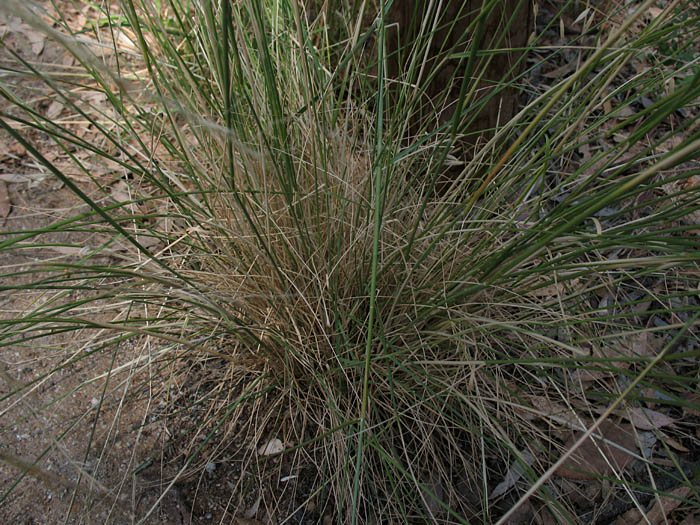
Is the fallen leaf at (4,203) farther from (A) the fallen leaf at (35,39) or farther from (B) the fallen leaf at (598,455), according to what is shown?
(B) the fallen leaf at (598,455)

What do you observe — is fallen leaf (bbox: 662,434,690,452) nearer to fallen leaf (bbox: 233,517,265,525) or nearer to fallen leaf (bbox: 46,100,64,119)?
fallen leaf (bbox: 233,517,265,525)

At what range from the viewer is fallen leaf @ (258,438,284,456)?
133 cm

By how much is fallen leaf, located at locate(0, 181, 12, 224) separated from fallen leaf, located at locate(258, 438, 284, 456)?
1311 mm

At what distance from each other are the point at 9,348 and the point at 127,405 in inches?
17.0

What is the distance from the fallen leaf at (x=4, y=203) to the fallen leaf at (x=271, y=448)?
4.30 ft

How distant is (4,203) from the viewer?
1904 millimetres

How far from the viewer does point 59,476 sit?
1187mm

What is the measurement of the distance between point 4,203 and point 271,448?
1.41 meters

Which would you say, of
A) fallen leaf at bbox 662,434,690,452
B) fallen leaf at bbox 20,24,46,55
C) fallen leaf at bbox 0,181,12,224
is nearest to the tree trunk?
fallen leaf at bbox 662,434,690,452

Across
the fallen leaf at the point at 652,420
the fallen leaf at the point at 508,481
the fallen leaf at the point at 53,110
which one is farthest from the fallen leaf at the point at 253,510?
the fallen leaf at the point at 53,110

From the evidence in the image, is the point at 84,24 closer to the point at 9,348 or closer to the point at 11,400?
the point at 9,348

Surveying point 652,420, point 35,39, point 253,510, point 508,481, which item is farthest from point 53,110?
point 652,420

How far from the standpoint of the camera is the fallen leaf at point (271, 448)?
1.33m

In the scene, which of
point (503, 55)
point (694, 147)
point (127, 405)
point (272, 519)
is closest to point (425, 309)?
point (272, 519)
